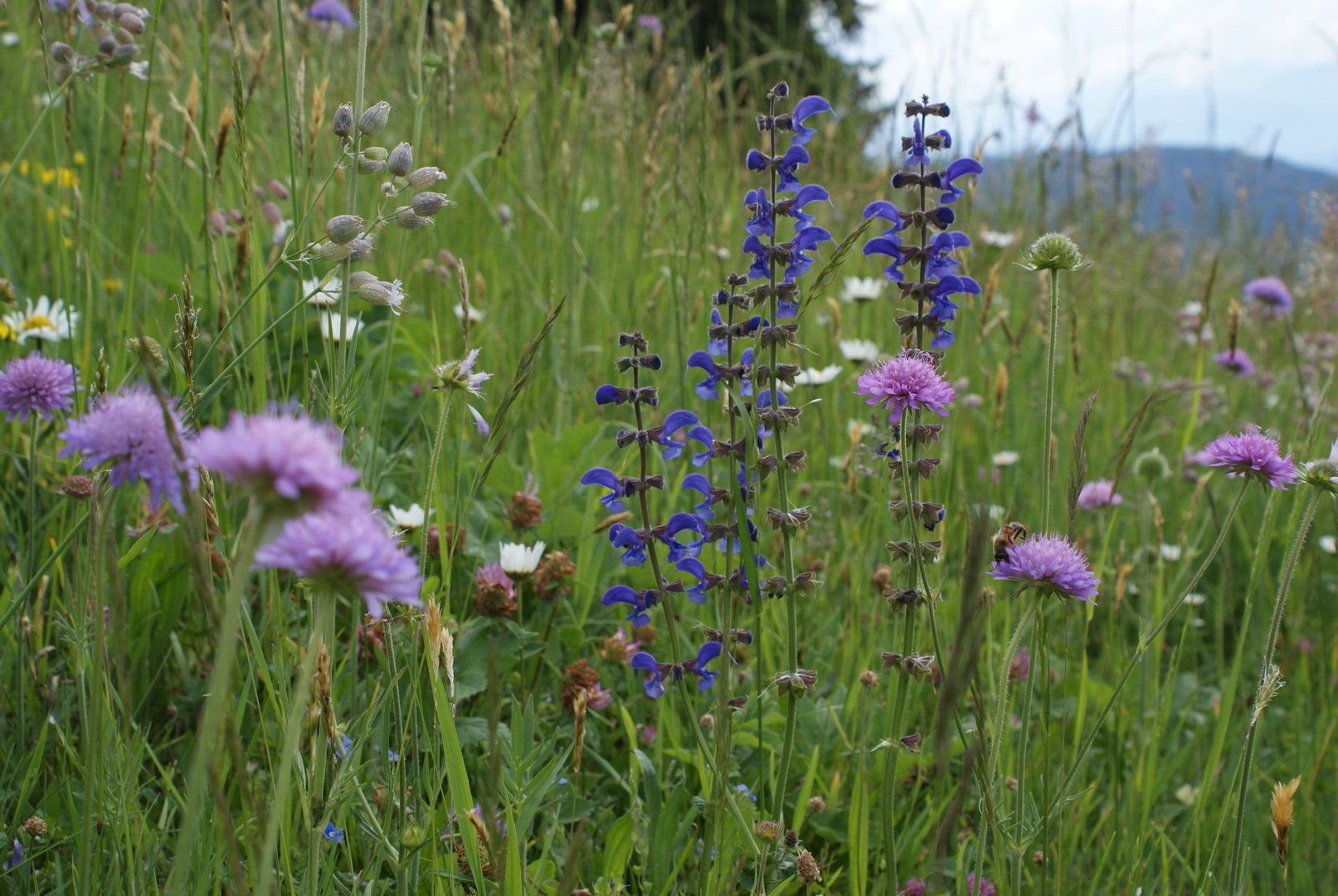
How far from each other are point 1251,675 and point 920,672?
1.82 m

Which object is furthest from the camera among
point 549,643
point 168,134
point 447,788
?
point 168,134

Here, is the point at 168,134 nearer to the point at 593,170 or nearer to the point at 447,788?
the point at 593,170

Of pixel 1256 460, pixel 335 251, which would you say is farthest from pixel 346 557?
pixel 1256 460

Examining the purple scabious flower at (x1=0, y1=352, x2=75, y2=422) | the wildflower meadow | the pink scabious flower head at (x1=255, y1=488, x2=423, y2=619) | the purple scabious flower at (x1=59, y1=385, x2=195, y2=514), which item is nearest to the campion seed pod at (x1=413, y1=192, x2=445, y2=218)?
the wildflower meadow

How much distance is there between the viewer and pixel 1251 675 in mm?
2510

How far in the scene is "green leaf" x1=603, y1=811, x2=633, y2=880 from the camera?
4.44 ft

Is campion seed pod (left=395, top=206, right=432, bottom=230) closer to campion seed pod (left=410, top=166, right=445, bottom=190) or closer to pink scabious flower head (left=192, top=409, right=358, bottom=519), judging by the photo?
campion seed pod (left=410, top=166, right=445, bottom=190)

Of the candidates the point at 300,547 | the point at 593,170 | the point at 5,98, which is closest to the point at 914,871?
the point at 300,547

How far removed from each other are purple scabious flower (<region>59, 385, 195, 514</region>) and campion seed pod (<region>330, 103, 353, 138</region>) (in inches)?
26.1

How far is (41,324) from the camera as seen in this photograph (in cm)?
203

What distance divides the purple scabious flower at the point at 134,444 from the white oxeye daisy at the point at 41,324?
157cm

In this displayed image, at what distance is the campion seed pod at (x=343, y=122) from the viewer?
1202mm

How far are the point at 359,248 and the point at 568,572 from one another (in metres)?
0.93

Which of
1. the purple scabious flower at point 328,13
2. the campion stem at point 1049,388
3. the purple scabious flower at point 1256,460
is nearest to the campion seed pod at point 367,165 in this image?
the campion stem at point 1049,388
